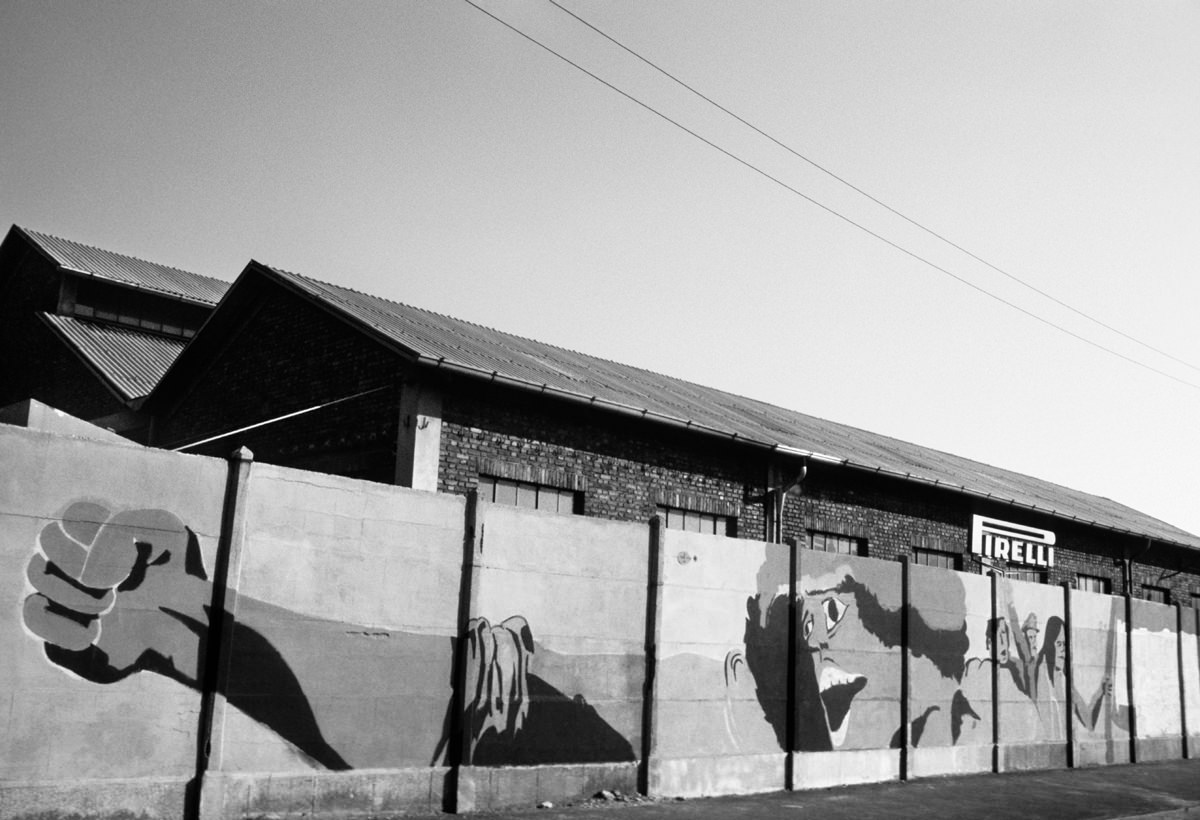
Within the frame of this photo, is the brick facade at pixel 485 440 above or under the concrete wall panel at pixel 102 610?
above

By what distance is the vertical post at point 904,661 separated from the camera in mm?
13906

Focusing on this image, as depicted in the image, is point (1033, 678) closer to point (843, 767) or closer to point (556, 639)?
point (843, 767)

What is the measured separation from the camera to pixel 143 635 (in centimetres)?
783

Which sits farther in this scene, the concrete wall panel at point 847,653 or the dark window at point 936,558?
the dark window at point 936,558

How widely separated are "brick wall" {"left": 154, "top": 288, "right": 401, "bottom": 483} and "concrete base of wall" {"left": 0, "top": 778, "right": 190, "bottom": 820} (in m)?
5.82

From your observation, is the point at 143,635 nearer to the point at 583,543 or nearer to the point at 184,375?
the point at 583,543

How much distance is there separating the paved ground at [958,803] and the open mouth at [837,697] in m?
0.64

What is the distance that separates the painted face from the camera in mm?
12781

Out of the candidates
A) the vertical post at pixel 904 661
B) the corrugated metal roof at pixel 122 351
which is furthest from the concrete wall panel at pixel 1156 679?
the corrugated metal roof at pixel 122 351

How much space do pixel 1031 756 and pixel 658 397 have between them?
24.4ft

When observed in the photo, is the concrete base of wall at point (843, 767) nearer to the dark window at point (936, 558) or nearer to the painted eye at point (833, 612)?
the painted eye at point (833, 612)

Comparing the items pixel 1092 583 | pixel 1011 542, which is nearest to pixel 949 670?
pixel 1011 542

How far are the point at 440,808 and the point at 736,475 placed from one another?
27.6 feet

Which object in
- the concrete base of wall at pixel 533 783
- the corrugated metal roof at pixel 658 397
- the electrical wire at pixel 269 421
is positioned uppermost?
the corrugated metal roof at pixel 658 397
